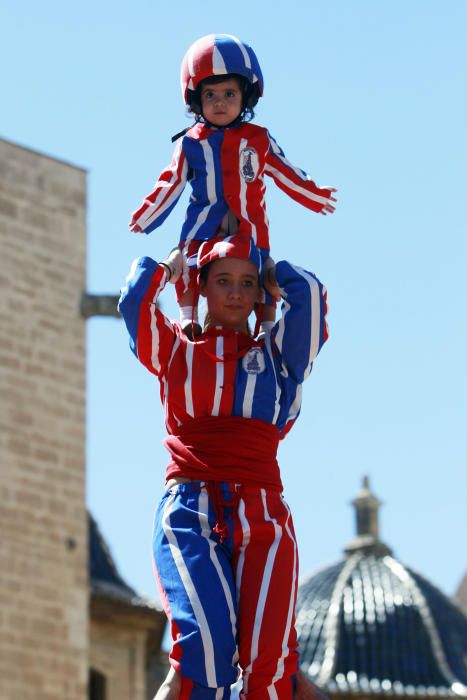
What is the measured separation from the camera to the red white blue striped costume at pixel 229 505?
737cm

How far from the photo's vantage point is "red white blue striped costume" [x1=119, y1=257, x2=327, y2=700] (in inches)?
290

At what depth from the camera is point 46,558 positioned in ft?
68.2

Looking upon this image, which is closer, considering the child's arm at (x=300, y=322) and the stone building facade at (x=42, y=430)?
the child's arm at (x=300, y=322)

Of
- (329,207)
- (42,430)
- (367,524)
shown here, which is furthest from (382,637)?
(329,207)

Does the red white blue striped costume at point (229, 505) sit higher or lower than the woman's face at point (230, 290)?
lower

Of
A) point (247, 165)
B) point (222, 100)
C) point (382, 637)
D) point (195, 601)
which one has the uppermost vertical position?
point (222, 100)

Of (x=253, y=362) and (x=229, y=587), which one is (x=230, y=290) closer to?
(x=253, y=362)

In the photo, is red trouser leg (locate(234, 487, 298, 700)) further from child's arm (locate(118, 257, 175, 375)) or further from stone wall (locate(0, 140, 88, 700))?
stone wall (locate(0, 140, 88, 700))

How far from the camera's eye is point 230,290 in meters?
7.87

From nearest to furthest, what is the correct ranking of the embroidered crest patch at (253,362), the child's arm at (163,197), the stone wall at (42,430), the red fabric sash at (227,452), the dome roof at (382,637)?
the red fabric sash at (227,452) → the embroidered crest patch at (253,362) → the child's arm at (163,197) → the stone wall at (42,430) → the dome roof at (382,637)

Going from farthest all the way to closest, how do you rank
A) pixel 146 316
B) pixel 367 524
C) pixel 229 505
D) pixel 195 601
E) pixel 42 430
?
pixel 367 524 → pixel 42 430 → pixel 146 316 → pixel 229 505 → pixel 195 601

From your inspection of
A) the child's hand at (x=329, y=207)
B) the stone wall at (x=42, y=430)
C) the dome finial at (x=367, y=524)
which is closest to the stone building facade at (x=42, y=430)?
the stone wall at (x=42, y=430)

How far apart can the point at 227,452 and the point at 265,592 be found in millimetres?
493

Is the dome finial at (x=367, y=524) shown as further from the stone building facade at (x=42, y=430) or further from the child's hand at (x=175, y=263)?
the child's hand at (x=175, y=263)
